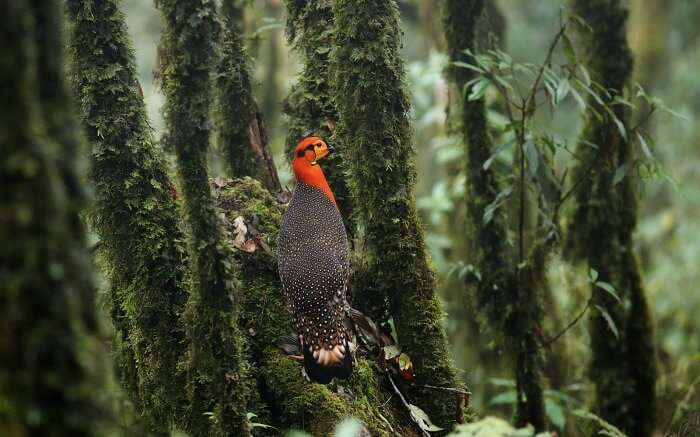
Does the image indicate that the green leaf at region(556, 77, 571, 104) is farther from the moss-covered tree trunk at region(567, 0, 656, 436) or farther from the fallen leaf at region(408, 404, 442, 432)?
the fallen leaf at region(408, 404, 442, 432)

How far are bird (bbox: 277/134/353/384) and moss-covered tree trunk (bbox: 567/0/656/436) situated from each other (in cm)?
255

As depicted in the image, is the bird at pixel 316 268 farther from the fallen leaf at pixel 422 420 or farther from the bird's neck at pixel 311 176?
the fallen leaf at pixel 422 420

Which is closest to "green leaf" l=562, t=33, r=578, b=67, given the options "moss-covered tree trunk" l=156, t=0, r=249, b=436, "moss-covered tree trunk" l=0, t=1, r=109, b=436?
"moss-covered tree trunk" l=156, t=0, r=249, b=436

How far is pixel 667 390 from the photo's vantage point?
7.30 meters

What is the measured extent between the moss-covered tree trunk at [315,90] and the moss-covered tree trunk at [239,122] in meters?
0.26

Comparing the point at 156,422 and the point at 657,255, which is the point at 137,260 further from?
the point at 657,255

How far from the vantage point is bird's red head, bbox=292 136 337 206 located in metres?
4.94

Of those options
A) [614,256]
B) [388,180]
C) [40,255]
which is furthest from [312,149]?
[40,255]

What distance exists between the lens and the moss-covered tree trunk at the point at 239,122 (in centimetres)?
546

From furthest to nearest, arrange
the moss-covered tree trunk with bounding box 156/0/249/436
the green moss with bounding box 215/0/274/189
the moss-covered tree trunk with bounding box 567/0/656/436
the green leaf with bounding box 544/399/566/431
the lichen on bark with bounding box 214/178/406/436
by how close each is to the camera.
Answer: the moss-covered tree trunk with bounding box 567/0/656/436 < the green leaf with bounding box 544/399/566/431 < the green moss with bounding box 215/0/274/189 < the lichen on bark with bounding box 214/178/406/436 < the moss-covered tree trunk with bounding box 156/0/249/436

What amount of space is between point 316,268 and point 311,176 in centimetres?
72

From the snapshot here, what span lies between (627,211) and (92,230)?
4326 millimetres

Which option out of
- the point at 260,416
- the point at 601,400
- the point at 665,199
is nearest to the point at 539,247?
the point at 601,400

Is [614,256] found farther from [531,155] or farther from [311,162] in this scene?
[311,162]
